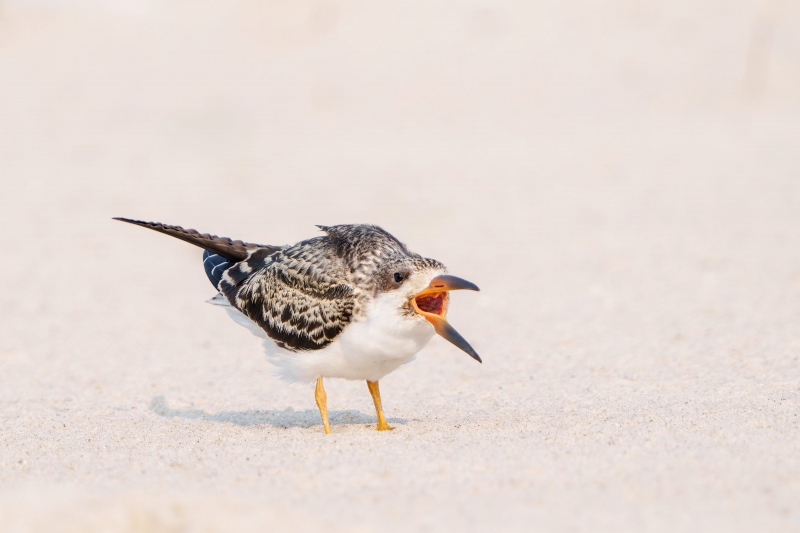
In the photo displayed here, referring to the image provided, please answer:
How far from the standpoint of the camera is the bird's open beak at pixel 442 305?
5.02 metres

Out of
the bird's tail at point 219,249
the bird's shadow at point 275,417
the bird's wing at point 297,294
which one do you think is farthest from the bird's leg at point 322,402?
the bird's tail at point 219,249

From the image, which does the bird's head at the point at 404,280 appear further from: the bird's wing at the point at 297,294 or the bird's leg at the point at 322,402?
the bird's leg at the point at 322,402

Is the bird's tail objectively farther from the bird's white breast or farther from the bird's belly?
the bird's white breast

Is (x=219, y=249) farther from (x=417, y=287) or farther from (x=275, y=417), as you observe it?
(x=417, y=287)

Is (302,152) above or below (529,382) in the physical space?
above

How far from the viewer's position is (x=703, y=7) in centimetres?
2208

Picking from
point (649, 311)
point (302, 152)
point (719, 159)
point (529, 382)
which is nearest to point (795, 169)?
point (719, 159)

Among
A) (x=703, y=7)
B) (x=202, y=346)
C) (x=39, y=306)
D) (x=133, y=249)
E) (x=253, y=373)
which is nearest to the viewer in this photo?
(x=253, y=373)

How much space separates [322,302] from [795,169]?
38.5 ft

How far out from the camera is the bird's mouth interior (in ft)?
17.3

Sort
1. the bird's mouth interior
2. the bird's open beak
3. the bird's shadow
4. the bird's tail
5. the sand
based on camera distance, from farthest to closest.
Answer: the bird's tail
the bird's shadow
the bird's mouth interior
the bird's open beak
the sand

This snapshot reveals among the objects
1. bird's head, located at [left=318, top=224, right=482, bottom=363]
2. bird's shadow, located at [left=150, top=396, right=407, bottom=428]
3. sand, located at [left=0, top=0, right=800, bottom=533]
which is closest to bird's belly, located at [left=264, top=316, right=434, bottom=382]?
bird's head, located at [left=318, top=224, right=482, bottom=363]

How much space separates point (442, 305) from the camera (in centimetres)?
530

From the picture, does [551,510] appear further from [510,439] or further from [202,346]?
[202,346]
